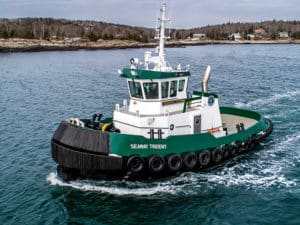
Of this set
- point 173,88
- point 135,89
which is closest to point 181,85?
point 173,88

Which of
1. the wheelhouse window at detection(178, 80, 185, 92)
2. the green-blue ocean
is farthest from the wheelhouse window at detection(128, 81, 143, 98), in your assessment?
the green-blue ocean

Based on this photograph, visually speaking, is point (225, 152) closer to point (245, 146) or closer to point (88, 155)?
point (245, 146)

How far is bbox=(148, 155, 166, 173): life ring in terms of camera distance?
53.6ft

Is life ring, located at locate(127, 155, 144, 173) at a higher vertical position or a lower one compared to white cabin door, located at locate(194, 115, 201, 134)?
lower

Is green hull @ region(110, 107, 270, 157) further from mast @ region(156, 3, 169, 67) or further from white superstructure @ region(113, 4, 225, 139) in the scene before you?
mast @ region(156, 3, 169, 67)

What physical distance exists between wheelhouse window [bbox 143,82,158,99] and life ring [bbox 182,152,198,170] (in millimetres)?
3024

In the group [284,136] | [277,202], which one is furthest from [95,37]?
[277,202]

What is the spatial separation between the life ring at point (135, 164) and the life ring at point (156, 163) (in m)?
0.37

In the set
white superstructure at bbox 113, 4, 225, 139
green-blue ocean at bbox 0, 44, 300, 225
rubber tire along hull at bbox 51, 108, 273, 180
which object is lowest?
green-blue ocean at bbox 0, 44, 300, 225

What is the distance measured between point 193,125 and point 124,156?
432cm

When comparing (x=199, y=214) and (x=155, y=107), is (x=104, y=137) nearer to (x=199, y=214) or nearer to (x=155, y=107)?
(x=155, y=107)

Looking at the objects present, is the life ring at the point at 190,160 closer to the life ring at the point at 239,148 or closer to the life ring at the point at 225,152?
the life ring at the point at 225,152

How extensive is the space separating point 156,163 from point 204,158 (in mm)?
2630

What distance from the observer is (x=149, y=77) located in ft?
56.2
